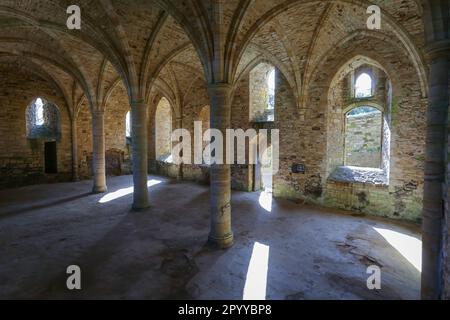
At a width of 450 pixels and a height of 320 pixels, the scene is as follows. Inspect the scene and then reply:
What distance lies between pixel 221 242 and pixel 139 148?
14.5 feet

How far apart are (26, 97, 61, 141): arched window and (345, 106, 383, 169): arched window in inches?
667

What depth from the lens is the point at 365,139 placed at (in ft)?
47.6

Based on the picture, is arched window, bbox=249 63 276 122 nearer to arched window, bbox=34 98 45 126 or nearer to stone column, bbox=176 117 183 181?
stone column, bbox=176 117 183 181

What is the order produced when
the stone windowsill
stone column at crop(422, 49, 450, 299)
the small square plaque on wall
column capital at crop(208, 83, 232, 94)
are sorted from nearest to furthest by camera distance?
stone column at crop(422, 49, 450, 299), column capital at crop(208, 83, 232, 94), the stone windowsill, the small square plaque on wall

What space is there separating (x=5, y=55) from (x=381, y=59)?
14.9 metres

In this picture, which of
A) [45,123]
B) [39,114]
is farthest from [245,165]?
[39,114]

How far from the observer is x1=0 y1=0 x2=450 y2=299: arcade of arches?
4145 millimetres

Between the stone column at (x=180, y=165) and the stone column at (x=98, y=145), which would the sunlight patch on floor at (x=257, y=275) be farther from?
the stone column at (x=180, y=165)

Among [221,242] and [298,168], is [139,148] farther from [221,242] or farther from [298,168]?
[298,168]

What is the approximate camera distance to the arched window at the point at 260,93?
11695 mm

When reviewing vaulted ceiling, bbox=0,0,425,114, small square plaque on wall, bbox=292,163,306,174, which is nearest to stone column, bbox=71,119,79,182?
vaulted ceiling, bbox=0,0,425,114

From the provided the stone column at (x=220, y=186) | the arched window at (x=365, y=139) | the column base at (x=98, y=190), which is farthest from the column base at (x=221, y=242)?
the arched window at (x=365, y=139)
